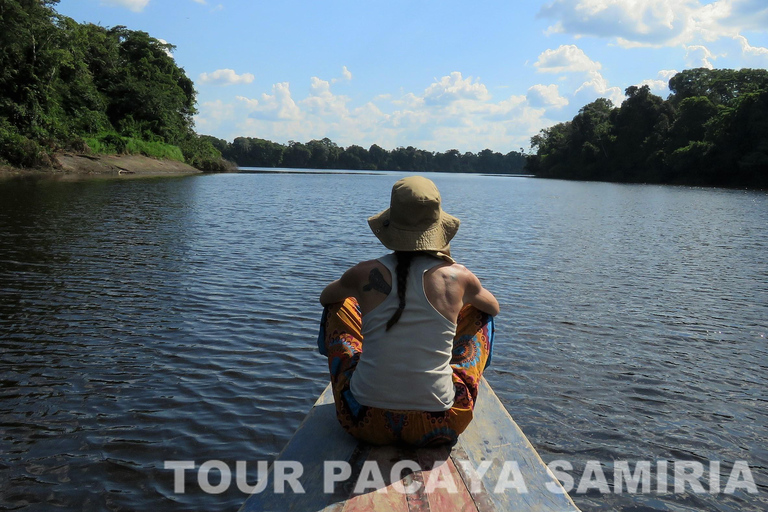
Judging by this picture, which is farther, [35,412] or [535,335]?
[535,335]

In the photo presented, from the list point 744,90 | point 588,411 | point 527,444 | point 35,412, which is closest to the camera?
point 527,444

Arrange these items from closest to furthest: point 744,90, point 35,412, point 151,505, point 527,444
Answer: point 527,444 → point 151,505 → point 35,412 → point 744,90

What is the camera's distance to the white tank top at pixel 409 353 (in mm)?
3215

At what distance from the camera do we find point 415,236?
327 cm

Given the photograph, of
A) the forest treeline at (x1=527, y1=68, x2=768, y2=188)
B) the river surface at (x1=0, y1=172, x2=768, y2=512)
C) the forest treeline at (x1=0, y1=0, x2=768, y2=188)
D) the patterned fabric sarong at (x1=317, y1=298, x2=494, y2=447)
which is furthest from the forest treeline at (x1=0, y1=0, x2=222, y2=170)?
the forest treeline at (x1=527, y1=68, x2=768, y2=188)

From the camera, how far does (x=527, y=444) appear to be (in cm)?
343

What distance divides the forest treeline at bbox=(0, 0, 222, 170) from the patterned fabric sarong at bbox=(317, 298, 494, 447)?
118 ft

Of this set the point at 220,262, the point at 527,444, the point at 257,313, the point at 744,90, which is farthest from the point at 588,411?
the point at 744,90

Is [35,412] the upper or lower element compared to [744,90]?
lower

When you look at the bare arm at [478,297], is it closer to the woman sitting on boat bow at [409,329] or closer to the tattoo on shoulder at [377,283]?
the woman sitting on boat bow at [409,329]

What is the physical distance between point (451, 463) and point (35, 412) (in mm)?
3746

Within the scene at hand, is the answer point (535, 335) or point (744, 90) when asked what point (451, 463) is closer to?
point (535, 335)

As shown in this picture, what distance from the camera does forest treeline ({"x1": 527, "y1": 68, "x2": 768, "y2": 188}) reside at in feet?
211

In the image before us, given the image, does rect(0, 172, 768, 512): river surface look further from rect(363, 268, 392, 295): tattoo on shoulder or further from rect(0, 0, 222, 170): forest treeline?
rect(0, 0, 222, 170): forest treeline
